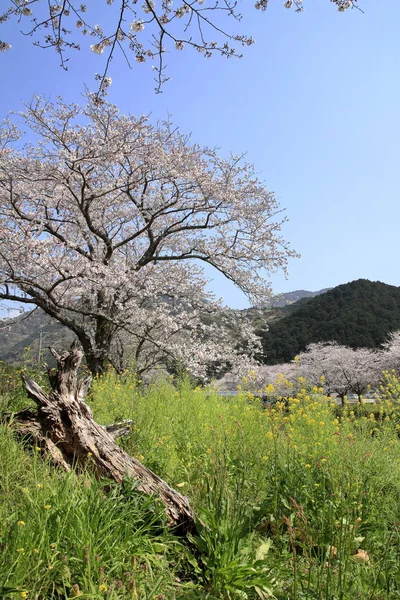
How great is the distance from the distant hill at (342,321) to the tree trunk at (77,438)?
30146mm

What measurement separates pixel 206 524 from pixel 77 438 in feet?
4.23

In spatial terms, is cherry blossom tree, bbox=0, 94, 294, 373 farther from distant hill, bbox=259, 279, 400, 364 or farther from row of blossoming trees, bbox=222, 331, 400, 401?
distant hill, bbox=259, 279, 400, 364

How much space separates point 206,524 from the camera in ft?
10.1

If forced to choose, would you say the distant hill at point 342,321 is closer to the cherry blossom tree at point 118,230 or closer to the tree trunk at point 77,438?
the cherry blossom tree at point 118,230

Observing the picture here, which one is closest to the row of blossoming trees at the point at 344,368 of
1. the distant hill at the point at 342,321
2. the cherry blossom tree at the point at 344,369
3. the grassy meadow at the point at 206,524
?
the cherry blossom tree at the point at 344,369

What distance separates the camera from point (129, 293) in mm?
12453

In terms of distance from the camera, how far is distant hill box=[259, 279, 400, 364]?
1299 inches

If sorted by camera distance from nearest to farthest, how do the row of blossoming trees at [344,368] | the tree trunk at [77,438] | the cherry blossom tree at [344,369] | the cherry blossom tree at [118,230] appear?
the tree trunk at [77,438] < the cherry blossom tree at [118,230] < the row of blossoming trees at [344,368] < the cherry blossom tree at [344,369]

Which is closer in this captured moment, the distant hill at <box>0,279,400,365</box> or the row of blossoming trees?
the row of blossoming trees

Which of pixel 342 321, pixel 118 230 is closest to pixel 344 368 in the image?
pixel 342 321

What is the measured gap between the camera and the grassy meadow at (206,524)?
230 centimetres

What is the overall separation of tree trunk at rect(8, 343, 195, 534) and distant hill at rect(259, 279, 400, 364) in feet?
98.9


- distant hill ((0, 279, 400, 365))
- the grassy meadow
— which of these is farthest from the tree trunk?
distant hill ((0, 279, 400, 365))

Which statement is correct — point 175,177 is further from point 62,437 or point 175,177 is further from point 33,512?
point 33,512
